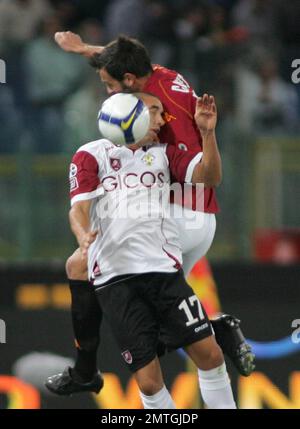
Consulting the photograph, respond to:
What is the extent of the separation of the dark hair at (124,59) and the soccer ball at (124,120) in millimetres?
310

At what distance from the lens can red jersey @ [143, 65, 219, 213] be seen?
6.48 meters

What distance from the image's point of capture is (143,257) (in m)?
6.25

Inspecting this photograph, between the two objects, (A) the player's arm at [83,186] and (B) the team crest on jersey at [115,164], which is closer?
(A) the player's arm at [83,186]

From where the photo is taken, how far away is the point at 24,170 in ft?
30.7

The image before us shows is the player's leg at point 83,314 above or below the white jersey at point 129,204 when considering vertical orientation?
below

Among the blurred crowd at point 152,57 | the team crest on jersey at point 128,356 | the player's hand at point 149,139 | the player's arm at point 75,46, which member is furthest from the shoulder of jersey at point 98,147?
the blurred crowd at point 152,57

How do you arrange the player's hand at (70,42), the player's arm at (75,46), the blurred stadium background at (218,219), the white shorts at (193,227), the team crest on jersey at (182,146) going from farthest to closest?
the blurred stadium background at (218,219), the player's hand at (70,42), the player's arm at (75,46), the white shorts at (193,227), the team crest on jersey at (182,146)

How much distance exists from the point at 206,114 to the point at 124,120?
16.3 inches

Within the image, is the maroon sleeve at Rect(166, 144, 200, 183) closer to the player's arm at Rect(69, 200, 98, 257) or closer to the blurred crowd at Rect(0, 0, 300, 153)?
the player's arm at Rect(69, 200, 98, 257)

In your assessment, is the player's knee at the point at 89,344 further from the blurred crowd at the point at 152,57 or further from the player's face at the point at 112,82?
the blurred crowd at the point at 152,57

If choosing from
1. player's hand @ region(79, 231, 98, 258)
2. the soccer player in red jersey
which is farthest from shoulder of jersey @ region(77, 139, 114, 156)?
player's hand @ region(79, 231, 98, 258)

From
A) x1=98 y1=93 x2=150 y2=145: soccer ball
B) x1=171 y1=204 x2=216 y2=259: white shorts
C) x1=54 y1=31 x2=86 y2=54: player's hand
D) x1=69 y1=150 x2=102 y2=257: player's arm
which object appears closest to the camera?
x1=98 y1=93 x2=150 y2=145: soccer ball

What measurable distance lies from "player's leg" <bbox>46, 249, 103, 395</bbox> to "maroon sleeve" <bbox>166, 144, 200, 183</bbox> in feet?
2.41

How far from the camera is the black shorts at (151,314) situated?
20.4ft
